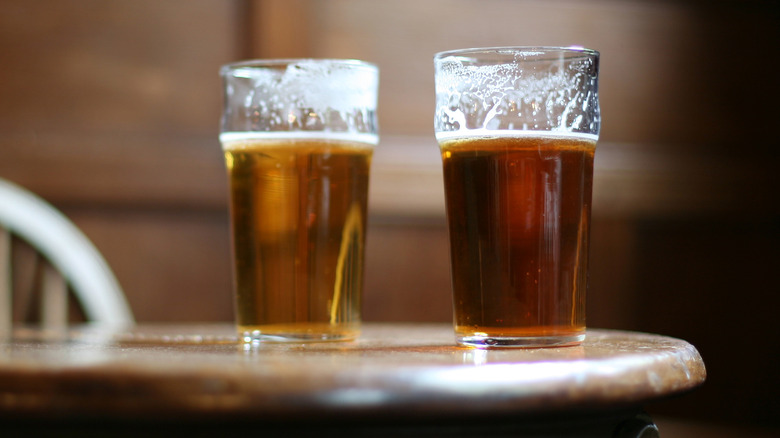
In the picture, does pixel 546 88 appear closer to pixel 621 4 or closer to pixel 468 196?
pixel 468 196

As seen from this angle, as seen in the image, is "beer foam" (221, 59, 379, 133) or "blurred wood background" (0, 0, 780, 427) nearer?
"beer foam" (221, 59, 379, 133)

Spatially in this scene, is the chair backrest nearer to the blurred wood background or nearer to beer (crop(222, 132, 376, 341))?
the blurred wood background

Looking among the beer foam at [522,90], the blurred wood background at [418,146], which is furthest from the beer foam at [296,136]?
the blurred wood background at [418,146]

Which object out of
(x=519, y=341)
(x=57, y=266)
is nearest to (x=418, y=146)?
(x=57, y=266)

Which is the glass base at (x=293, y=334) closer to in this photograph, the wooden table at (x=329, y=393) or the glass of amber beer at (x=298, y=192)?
the glass of amber beer at (x=298, y=192)

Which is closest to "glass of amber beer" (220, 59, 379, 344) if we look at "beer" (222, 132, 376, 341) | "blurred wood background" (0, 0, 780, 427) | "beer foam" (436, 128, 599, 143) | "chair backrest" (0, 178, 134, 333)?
"beer" (222, 132, 376, 341)

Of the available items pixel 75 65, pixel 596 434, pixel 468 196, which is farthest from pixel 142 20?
pixel 596 434

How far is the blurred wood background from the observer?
185cm

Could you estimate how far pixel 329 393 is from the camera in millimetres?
468

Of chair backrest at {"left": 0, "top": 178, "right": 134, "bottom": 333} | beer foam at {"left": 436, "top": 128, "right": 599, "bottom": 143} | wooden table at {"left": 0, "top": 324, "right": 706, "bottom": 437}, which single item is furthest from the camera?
chair backrest at {"left": 0, "top": 178, "right": 134, "bottom": 333}

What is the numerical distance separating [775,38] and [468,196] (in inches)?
66.5

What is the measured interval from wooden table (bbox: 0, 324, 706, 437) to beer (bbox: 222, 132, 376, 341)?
0.16m

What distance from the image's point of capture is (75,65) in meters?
1.85

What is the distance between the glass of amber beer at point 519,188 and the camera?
650 mm
